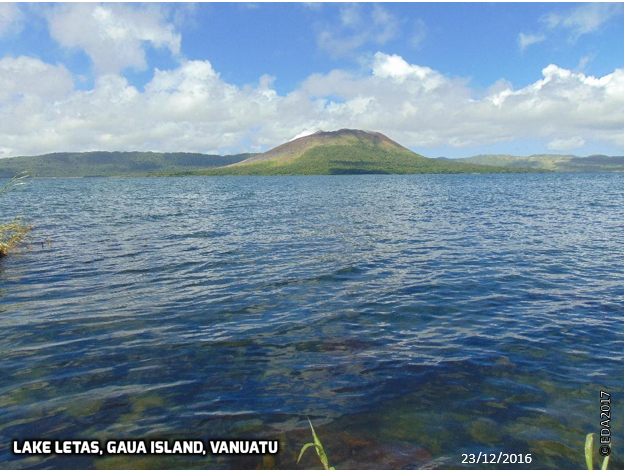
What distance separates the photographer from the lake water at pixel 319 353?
8242 millimetres

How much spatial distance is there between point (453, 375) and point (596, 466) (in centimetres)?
349

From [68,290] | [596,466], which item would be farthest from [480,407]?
[68,290]

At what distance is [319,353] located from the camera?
38.5 ft

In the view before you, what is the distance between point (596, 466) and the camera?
7461mm

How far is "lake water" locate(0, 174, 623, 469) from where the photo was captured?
824 centimetres

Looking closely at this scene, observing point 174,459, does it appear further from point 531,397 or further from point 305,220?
point 305,220
